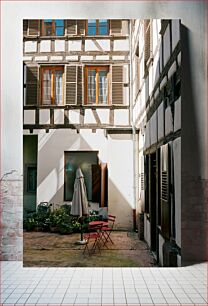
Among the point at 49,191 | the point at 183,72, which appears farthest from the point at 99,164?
the point at 183,72

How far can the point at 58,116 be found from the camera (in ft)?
15.8

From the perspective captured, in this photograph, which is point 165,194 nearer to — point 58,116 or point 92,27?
point 58,116

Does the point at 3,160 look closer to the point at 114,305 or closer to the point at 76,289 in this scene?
the point at 76,289

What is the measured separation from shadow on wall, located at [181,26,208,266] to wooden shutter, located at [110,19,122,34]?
753 mm

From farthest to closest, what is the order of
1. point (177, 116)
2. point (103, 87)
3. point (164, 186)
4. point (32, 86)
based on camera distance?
point (103, 87)
point (32, 86)
point (164, 186)
point (177, 116)

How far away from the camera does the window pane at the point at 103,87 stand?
4922 millimetres

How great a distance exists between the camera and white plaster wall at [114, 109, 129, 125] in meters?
4.86

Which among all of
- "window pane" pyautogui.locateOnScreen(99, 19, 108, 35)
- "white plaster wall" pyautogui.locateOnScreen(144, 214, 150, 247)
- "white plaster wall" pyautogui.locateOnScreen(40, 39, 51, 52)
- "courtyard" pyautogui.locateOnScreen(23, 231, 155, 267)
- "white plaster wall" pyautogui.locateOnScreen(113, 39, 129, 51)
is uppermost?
"window pane" pyautogui.locateOnScreen(99, 19, 108, 35)

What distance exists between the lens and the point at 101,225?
4715 millimetres

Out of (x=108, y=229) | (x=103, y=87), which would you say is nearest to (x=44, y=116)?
(x=103, y=87)

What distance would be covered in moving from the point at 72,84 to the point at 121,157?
1.07 metres

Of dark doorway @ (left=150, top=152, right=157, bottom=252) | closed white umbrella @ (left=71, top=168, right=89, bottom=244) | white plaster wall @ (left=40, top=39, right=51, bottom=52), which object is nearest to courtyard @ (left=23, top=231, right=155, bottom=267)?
dark doorway @ (left=150, top=152, right=157, bottom=252)

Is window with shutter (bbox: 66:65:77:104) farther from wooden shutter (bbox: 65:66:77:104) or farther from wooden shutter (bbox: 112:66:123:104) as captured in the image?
wooden shutter (bbox: 112:66:123:104)

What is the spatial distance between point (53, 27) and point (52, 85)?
2.28 ft
